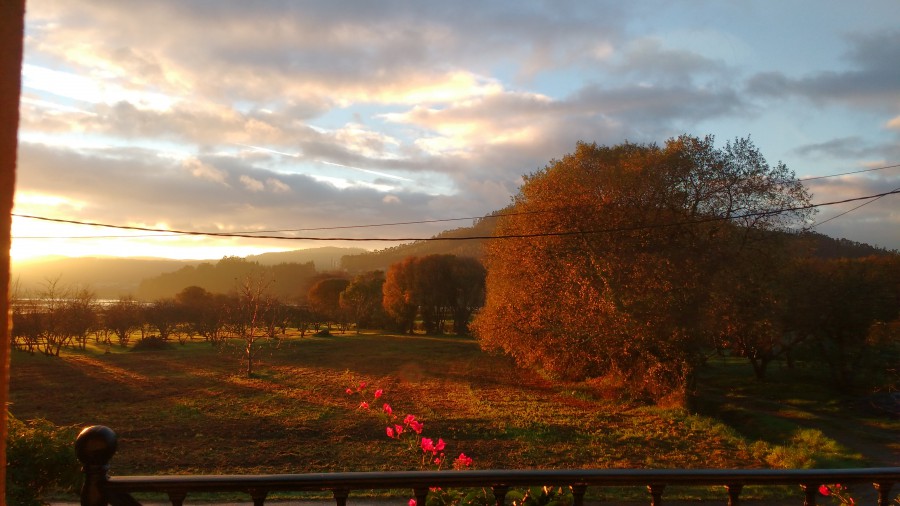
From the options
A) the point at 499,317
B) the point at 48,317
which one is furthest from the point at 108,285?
the point at 499,317

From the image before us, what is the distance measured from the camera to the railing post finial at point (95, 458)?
81.8 inches

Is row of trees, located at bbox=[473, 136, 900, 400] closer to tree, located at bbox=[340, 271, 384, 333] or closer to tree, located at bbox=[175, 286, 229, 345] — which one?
tree, located at bbox=[175, 286, 229, 345]

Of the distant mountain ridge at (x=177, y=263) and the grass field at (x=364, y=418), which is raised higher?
the distant mountain ridge at (x=177, y=263)

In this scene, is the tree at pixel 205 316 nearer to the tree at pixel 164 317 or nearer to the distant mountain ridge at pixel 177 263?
the tree at pixel 164 317

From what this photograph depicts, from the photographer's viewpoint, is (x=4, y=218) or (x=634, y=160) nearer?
(x=4, y=218)

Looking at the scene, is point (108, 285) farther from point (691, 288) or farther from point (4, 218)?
point (4, 218)

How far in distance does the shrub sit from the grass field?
8.92ft

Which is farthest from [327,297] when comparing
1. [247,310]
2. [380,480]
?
[380,480]

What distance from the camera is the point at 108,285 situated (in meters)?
135

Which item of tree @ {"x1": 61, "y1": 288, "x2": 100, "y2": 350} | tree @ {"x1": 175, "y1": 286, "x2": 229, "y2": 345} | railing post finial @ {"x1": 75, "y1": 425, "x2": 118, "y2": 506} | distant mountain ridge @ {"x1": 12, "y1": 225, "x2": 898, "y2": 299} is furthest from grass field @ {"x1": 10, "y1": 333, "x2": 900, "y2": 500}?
distant mountain ridge @ {"x1": 12, "y1": 225, "x2": 898, "y2": 299}

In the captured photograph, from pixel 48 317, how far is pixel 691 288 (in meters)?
35.0

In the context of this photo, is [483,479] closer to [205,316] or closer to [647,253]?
[647,253]

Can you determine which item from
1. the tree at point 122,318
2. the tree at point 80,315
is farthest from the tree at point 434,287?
the tree at point 80,315

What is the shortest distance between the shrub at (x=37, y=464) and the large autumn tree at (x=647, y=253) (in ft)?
45.1
